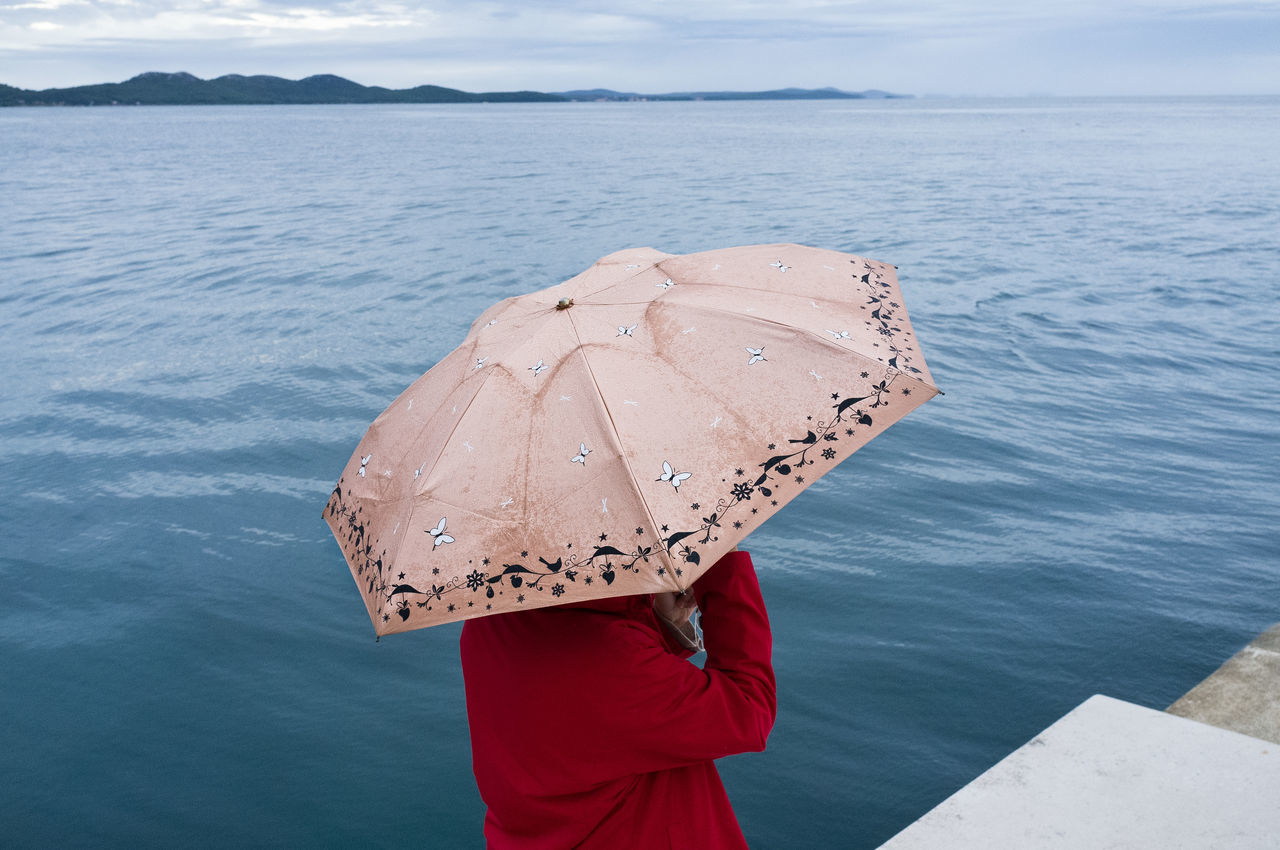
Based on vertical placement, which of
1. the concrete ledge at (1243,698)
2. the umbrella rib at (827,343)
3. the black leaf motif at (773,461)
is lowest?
the concrete ledge at (1243,698)

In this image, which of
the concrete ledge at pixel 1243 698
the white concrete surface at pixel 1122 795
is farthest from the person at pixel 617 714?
the concrete ledge at pixel 1243 698

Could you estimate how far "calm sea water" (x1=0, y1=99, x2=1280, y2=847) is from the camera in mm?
4457

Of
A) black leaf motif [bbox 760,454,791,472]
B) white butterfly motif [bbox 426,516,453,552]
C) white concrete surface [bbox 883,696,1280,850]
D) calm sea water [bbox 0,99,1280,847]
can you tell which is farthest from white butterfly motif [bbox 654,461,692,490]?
calm sea water [bbox 0,99,1280,847]

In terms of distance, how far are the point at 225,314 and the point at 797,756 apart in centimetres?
1205

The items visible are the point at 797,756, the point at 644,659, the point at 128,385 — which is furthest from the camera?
the point at 128,385

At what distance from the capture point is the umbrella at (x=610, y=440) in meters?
1.72

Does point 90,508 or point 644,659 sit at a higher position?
point 644,659

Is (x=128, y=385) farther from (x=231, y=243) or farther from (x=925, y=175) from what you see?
(x=925, y=175)

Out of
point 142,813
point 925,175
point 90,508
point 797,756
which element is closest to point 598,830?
point 797,756

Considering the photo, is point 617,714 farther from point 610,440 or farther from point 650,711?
point 610,440

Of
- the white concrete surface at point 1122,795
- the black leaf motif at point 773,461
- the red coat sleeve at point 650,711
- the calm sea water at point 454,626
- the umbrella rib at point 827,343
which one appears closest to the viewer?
the red coat sleeve at point 650,711

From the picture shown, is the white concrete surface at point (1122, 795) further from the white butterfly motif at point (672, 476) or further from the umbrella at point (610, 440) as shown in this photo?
the white butterfly motif at point (672, 476)

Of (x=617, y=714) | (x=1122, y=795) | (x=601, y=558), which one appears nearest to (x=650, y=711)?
(x=617, y=714)

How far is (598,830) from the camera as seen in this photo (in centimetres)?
175
